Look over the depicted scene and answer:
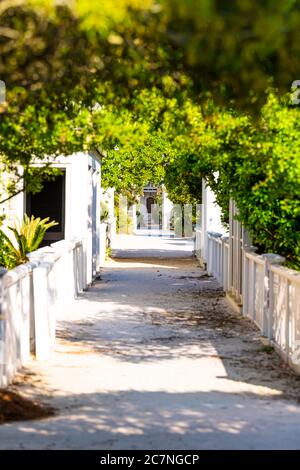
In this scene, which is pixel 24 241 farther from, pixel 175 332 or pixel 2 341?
pixel 2 341

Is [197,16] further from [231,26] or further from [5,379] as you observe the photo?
[5,379]

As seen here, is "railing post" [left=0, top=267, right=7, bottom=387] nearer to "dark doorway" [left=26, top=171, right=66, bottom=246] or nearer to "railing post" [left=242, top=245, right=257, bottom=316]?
"railing post" [left=242, top=245, right=257, bottom=316]

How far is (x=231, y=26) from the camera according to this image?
462 centimetres

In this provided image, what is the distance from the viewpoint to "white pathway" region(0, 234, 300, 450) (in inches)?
307

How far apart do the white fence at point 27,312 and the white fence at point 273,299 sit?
279cm

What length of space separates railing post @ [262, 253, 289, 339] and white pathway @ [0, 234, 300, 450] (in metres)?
0.23

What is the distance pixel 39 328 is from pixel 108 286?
10.5 meters

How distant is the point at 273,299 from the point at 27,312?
345cm

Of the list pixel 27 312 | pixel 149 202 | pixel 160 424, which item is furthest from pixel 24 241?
pixel 149 202

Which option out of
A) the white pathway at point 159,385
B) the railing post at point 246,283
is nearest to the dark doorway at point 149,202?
the white pathway at point 159,385

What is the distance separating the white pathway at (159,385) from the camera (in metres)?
7.80

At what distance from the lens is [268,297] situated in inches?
527

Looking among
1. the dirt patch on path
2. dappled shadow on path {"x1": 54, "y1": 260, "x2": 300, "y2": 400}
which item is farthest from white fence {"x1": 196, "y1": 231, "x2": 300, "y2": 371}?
the dirt patch on path

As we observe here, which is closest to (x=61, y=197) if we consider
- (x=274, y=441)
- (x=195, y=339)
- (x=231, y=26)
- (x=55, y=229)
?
(x=55, y=229)
